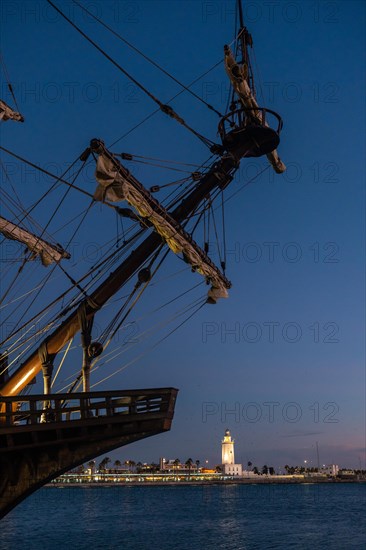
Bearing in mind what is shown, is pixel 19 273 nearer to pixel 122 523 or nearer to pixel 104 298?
pixel 104 298

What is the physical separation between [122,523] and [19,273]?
169 feet

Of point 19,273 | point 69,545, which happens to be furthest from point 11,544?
point 19,273

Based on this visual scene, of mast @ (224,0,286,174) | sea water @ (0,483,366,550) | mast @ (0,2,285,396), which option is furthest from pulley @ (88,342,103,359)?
sea water @ (0,483,366,550)

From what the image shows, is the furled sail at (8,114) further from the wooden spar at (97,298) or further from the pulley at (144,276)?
the pulley at (144,276)

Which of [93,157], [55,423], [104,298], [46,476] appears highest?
[93,157]

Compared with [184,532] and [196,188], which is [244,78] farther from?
[184,532]

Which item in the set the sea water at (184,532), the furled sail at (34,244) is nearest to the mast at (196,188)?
the furled sail at (34,244)

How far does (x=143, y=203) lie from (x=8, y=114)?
979 centimetres

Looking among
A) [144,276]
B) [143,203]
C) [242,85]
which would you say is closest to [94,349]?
[144,276]

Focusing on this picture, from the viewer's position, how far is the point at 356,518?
74.4m

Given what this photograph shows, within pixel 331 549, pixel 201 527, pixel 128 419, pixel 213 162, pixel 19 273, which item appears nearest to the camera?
pixel 128 419

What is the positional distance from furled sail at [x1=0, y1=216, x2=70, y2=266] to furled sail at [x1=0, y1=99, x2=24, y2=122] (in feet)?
12.0

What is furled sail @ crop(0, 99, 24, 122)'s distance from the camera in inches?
904

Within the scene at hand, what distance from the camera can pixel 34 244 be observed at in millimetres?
24656
